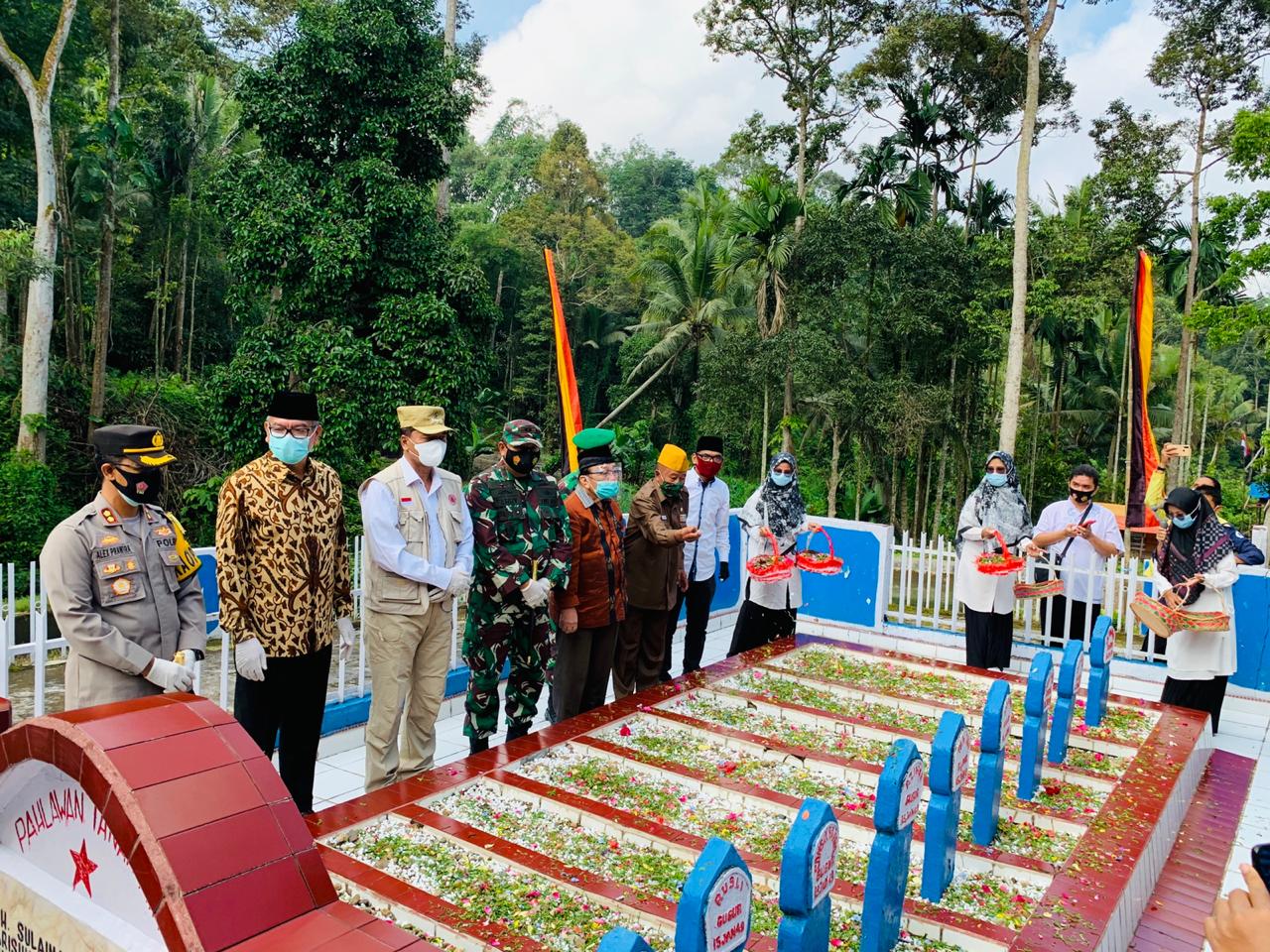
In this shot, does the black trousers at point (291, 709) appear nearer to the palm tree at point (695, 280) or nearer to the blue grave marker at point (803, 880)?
the blue grave marker at point (803, 880)

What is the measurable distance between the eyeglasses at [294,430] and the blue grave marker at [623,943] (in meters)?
2.54

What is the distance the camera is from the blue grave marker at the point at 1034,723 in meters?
3.56

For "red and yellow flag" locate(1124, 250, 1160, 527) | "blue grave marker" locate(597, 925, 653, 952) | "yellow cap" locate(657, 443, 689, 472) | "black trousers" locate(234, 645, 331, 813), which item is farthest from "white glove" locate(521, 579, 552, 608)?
"red and yellow flag" locate(1124, 250, 1160, 527)

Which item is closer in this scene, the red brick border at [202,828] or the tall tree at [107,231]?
the red brick border at [202,828]

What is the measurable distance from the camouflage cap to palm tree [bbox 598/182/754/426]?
16.7 metres

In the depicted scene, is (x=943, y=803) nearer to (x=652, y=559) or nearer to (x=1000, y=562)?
(x=652, y=559)

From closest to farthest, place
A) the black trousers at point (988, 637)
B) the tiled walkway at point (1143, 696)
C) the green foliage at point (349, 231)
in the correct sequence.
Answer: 1. the tiled walkway at point (1143, 696)
2. the black trousers at point (988, 637)
3. the green foliage at point (349, 231)

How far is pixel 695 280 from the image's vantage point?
71.0 feet

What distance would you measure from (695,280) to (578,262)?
5661mm

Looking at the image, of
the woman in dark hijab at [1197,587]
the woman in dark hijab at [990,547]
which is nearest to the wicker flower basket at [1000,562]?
the woman in dark hijab at [990,547]

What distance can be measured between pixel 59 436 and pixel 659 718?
13382 mm

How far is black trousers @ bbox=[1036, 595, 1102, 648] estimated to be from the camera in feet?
21.9

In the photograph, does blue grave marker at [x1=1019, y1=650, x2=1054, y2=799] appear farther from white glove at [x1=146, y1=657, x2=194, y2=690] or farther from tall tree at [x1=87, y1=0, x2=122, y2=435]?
tall tree at [x1=87, y1=0, x2=122, y2=435]

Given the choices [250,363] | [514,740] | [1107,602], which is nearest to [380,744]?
[514,740]
